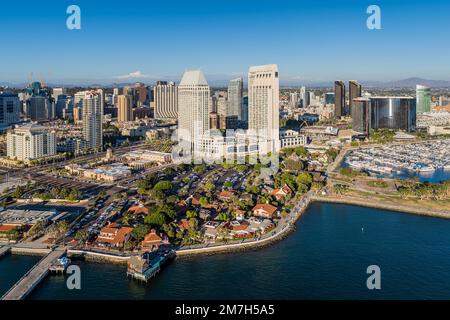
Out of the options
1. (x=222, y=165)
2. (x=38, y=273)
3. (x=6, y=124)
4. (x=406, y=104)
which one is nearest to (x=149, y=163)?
(x=222, y=165)

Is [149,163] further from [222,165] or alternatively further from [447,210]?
[447,210]

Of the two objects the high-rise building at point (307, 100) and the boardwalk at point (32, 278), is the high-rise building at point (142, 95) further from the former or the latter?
the boardwalk at point (32, 278)

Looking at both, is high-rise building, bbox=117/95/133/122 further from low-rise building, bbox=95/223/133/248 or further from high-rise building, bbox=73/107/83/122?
low-rise building, bbox=95/223/133/248

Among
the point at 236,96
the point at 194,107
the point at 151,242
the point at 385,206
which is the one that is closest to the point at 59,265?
the point at 151,242

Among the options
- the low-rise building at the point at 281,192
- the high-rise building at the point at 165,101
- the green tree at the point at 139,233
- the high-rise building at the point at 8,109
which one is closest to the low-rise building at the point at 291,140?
the low-rise building at the point at 281,192

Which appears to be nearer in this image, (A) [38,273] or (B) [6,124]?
(A) [38,273]
